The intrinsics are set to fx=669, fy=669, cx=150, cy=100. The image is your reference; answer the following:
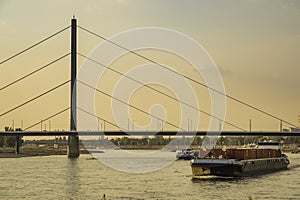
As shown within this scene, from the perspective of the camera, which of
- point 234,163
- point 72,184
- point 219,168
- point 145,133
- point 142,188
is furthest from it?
point 145,133

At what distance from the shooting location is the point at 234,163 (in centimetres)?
5156

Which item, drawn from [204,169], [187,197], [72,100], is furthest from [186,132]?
[187,197]

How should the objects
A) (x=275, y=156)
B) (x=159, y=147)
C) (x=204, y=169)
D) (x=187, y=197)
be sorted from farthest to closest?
(x=159, y=147), (x=275, y=156), (x=204, y=169), (x=187, y=197)

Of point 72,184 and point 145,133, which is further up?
point 145,133

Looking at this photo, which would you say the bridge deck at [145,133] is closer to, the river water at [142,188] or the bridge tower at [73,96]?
the bridge tower at [73,96]

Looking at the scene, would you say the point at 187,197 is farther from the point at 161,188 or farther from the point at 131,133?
the point at 131,133

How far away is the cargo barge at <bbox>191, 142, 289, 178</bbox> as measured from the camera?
1999 inches

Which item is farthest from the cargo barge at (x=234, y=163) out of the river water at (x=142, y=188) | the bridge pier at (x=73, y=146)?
the bridge pier at (x=73, y=146)

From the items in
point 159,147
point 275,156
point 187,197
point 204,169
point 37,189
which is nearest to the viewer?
point 187,197

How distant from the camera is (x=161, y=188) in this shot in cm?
4053

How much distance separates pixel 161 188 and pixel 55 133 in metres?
34.2

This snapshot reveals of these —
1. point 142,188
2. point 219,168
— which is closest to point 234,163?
point 219,168

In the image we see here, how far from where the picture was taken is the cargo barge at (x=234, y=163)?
167 ft

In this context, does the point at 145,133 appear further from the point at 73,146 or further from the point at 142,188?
the point at 142,188
